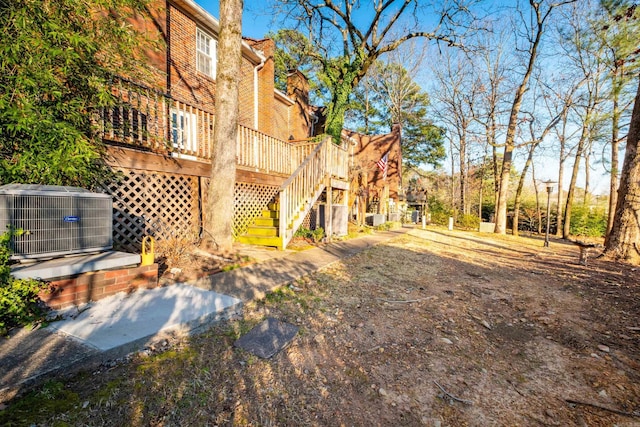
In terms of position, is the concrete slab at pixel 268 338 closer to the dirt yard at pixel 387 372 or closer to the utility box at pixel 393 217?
the dirt yard at pixel 387 372

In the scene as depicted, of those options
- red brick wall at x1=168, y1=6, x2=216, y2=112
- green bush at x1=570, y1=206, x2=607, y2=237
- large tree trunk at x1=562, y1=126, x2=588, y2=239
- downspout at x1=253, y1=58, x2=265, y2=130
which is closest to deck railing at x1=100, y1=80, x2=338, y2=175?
red brick wall at x1=168, y1=6, x2=216, y2=112

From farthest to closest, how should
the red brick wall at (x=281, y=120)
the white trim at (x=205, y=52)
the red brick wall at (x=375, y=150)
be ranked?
1. the red brick wall at (x=375, y=150)
2. the red brick wall at (x=281, y=120)
3. the white trim at (x=205, y=52)

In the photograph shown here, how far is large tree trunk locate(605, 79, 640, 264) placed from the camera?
268 inches

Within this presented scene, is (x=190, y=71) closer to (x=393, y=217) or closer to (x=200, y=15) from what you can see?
(x=200, y=15)

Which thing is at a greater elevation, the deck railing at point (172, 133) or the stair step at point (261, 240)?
the deck railing at point (172, 133)

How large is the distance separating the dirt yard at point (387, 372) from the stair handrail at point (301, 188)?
247 cm

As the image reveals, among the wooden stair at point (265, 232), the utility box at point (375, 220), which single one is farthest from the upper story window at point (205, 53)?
the utility box at point (375, 220)

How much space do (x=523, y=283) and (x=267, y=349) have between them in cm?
526

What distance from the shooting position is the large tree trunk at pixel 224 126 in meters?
5.20

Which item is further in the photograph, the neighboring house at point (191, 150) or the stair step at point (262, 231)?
the stair step at point (262, 231)

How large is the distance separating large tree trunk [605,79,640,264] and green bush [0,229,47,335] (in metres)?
11.4

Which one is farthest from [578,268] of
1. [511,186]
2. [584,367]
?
[511,186]

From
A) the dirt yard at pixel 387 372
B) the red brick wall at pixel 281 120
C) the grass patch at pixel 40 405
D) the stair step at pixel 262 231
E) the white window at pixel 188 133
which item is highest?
the red brick wall at pixel 281 120

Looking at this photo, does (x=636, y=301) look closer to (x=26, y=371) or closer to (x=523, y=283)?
(x=523, y=283)
